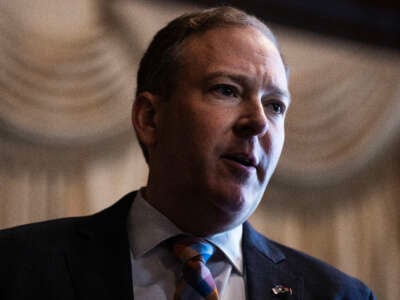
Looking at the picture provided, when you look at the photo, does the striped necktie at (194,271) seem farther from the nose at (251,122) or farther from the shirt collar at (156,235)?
the nose at (251,122)

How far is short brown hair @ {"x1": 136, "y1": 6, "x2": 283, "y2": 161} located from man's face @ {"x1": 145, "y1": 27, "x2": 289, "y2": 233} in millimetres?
24

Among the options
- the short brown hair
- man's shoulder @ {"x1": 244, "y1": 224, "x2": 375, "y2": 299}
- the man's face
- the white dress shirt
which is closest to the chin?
the man's face

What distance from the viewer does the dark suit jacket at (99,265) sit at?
1.29 m

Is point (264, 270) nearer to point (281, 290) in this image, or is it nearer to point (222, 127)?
point (281, 290)

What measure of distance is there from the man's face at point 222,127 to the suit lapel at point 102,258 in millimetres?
143

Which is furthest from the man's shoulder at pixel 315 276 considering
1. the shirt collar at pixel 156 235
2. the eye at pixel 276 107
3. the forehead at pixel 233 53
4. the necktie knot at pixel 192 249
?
the forehead at pixel 233 53

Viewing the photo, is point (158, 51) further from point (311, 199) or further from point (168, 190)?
point (311, 199)

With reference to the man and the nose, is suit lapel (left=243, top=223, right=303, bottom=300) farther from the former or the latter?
the nose

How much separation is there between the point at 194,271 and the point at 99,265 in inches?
8.6

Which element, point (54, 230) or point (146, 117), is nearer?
point (54, 230)

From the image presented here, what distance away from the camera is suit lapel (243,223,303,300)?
140cm

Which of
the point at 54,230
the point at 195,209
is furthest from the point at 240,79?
the point at 54,230

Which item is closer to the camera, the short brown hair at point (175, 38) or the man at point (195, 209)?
the man at point (195, 209)

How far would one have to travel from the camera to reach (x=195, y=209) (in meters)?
1.41
